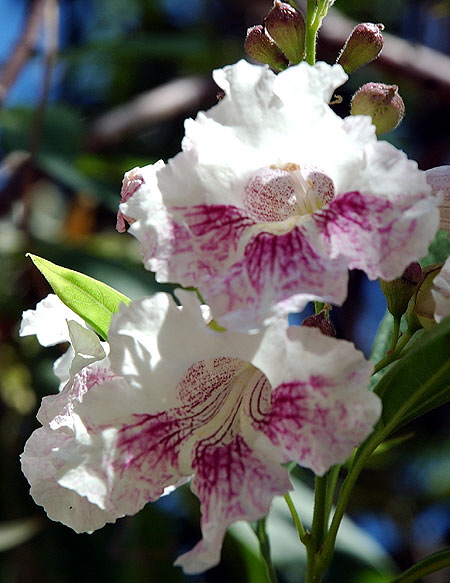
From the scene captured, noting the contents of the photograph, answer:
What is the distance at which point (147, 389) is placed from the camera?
813 millimetres

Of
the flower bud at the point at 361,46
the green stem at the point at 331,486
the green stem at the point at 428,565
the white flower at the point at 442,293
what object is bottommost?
the green stem at the point at 428,565

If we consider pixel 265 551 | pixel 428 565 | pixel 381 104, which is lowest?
pixel 265 551

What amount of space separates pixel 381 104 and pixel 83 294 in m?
0.38

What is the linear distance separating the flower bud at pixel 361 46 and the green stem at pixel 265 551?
535mm

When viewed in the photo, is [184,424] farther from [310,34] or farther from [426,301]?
[310,34]

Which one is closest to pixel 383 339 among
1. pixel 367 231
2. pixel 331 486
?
pixel 331 486

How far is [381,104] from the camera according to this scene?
0.93 metres

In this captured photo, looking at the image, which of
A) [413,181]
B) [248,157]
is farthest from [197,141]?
[413,181]

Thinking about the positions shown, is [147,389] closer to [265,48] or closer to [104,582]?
[265,48]

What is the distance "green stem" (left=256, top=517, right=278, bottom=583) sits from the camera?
3.53 ft

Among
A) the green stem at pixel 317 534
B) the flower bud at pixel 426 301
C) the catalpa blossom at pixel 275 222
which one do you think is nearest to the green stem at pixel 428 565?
the green stem at pixel 317 534

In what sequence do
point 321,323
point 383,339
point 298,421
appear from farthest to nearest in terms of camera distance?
1. point 383,339
2. point 321,323
3. point 298,421

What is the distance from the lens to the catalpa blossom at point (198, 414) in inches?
29.4

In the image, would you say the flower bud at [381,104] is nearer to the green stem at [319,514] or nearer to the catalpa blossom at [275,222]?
the catalpa blossom at [275,222]
